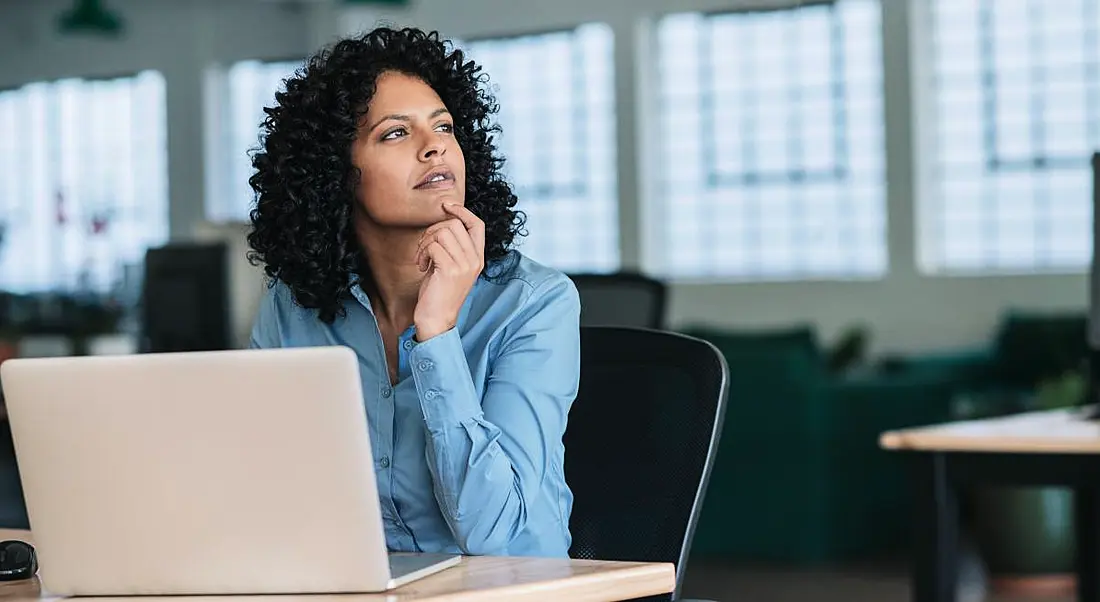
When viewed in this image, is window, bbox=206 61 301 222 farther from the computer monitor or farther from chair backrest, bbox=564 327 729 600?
chair backrest, bbox=564 327 729 600

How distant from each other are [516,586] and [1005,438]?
2.03m

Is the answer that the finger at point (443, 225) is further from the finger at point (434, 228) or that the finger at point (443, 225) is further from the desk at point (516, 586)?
the desk at point (516, 586)

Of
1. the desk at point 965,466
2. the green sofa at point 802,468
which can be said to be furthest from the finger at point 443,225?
the green sofa at point 802,468

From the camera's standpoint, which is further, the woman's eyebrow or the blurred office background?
the blurred office background

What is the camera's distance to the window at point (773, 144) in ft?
31.9

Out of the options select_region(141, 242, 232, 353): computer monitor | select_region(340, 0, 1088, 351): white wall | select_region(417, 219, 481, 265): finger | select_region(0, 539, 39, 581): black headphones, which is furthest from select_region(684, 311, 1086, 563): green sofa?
select_region(0, 539, 39, 581): black headphones

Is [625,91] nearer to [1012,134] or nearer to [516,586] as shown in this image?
[1012,134]

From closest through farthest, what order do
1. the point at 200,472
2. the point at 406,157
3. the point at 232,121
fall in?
the point at 200,472 → the point at 406,157 → the point at 232,121

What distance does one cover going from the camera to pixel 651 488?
6.08 ft

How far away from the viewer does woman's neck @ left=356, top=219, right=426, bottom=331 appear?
1.90 meters

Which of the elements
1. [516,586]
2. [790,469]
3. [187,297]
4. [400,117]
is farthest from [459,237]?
[790,469]

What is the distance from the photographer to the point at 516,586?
1.28 metres

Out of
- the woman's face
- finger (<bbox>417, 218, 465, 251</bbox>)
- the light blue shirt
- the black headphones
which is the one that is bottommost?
the black headphones

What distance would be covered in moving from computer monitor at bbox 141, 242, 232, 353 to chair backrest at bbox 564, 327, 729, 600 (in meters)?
3.41
